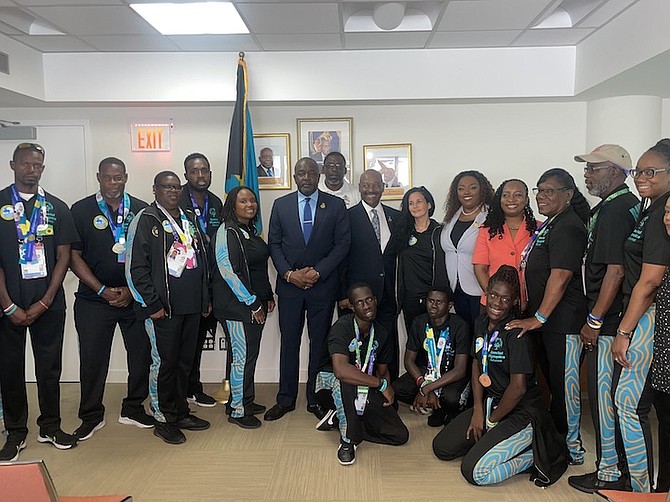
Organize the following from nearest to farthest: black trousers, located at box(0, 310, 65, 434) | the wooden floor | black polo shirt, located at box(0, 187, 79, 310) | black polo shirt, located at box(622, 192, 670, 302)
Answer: black polo shirt, located at box(622, 192, 670, 302)
the wooden floor
black polo shirt, located at box(0, 187, 79, 310)
black trousers, located at box(0, 310, 65, 434)

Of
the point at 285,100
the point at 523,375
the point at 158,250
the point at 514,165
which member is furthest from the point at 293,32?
the point at 523,375

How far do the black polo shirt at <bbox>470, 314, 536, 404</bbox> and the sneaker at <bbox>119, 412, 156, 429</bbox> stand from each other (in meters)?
2.26

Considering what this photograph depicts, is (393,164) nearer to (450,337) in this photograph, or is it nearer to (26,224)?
(450,337)

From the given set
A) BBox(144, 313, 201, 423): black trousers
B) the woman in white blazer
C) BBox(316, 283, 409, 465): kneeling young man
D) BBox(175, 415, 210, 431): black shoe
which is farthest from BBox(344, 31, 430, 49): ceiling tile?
BBox(175, 415, 210, 431): black shoe

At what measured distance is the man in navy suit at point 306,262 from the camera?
3.81m

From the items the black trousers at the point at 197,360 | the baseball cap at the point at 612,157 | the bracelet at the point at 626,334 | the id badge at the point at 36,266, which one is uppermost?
the baseball cap at the point at 612,157

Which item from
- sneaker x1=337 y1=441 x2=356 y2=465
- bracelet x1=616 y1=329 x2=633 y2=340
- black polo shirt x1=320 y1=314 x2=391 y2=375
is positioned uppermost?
bracelet x1=616 y1=329 x2=633 y2=340

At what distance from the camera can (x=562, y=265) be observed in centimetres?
291

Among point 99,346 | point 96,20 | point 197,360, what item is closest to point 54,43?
point 96,20

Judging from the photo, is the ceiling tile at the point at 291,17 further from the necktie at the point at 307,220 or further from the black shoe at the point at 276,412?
the black shoe at the point at 276,412

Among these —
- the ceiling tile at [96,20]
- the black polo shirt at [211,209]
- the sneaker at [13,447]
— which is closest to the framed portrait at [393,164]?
the black polo shirt at [211,209]

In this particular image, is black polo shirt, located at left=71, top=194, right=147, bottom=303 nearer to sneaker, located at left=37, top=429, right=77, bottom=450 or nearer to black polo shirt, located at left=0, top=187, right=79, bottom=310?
black polo shirt, located at left=0, top=187, right=79, bottom=310

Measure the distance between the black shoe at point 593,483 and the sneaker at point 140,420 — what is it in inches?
105

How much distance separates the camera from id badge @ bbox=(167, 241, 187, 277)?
132 inches
